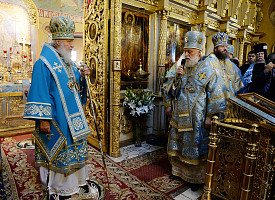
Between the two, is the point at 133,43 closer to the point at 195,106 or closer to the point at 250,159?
the point at 195,106

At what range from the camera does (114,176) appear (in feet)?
10.2

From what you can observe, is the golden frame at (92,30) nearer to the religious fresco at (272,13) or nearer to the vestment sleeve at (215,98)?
the vestment sleeve at (215,98)

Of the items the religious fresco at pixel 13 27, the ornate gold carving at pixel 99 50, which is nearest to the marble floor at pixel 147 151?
the ornate gold carving at pixel 99 50

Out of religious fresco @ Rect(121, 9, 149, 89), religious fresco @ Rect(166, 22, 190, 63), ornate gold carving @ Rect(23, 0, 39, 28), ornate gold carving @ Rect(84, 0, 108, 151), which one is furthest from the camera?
ornate gold carving @ Rect(23, 0, 39, 28)

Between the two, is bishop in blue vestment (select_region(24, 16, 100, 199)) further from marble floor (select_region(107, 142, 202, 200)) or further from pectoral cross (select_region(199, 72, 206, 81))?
pectoral cross (select_region(199, 72, 206, 81))

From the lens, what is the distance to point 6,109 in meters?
5.07

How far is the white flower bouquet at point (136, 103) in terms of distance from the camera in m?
4.27

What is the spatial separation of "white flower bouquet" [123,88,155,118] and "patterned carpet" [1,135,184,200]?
90 cm

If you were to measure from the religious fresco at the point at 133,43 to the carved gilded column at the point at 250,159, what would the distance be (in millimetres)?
3323

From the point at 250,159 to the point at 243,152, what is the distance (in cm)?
19

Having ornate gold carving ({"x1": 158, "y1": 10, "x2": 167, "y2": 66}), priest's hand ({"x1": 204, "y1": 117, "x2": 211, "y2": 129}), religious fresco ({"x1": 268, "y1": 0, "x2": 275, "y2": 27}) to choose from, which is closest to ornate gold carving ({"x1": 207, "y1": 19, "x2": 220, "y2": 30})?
ornate gold carving ({"x1": 158, "y1": 10, "x2": 167, "y2": 66})

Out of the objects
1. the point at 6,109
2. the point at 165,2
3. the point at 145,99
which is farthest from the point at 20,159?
the point at 165,2

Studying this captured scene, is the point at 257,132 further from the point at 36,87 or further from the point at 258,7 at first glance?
the point at 258,7

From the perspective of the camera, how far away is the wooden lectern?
4.99ft
